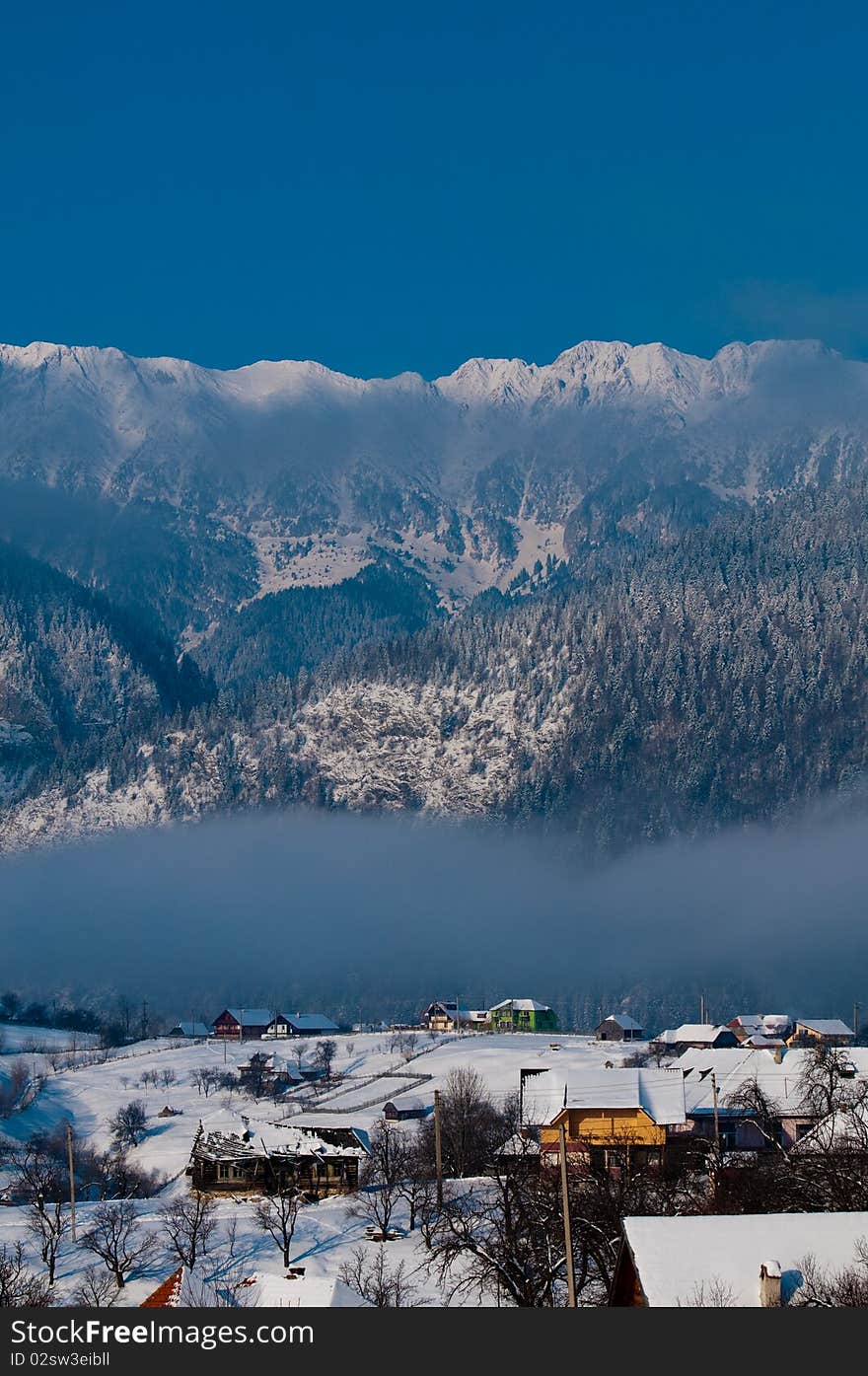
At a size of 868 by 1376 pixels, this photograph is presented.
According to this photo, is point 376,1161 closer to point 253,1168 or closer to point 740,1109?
point 253,1168

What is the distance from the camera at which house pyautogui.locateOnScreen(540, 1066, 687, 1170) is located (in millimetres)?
118438

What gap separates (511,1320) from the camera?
42906 millimetres

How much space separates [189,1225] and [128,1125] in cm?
8239

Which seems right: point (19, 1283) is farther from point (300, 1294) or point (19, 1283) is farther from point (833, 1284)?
point (833, 1284)

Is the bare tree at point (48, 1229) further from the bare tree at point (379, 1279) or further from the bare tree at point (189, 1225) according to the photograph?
the bare tree at point (379, 1279)

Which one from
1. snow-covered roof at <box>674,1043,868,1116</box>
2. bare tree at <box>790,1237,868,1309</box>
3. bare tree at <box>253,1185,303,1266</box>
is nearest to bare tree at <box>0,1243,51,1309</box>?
bare tree at <box>253,1185,303,1266</box>

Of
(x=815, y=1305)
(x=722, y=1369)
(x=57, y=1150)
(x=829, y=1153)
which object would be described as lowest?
(x=57, y=1150)

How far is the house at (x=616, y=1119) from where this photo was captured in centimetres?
11844

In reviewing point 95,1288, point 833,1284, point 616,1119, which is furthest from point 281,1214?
point 833,1284

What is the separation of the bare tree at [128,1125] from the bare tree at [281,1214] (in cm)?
6301

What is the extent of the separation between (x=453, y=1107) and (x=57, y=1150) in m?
40.7

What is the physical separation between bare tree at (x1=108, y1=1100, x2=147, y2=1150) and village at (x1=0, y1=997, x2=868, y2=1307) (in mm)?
6001

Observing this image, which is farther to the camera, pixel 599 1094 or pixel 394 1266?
pixel 599 1094

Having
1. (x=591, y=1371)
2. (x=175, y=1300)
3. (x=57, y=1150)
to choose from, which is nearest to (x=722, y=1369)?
(x=591, y=1371)
